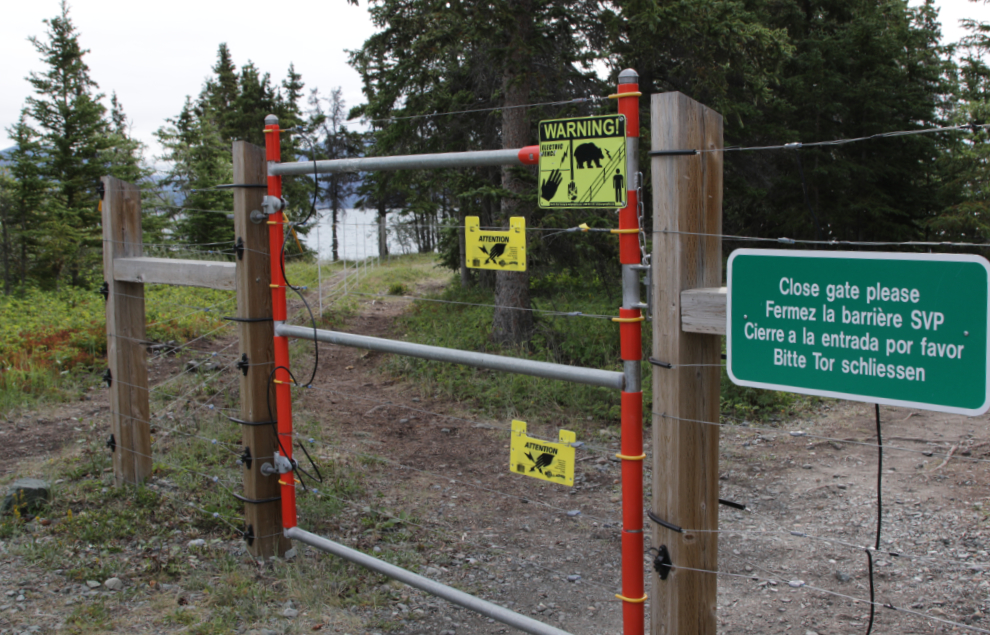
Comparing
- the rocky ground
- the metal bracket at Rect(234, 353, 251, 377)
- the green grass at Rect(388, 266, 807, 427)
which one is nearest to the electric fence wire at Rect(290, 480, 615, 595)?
the rocky ground

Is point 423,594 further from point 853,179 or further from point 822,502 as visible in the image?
point 853,179

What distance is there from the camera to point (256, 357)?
4.62 meters

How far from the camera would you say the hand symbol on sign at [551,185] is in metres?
2.93

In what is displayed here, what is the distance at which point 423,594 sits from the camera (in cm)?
435

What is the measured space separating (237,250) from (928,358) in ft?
12.5

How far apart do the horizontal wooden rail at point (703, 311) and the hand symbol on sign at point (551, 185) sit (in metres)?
0.70

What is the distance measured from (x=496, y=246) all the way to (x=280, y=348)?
1803mm

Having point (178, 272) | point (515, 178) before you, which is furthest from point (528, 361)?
point (515, 178)

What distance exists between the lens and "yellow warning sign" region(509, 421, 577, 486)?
3055 millimetres

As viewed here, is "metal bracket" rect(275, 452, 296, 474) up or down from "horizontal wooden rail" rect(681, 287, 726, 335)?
down

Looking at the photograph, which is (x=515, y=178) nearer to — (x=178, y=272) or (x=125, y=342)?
(x=125, y=342)

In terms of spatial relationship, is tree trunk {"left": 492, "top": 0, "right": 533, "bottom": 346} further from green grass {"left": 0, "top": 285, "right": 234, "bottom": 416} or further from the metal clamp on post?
the metal clamp on post

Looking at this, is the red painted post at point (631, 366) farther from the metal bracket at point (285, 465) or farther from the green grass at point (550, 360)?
the green grass at point (550, 360)

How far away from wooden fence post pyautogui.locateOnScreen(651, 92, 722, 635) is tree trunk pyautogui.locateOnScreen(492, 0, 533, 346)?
7.65m
